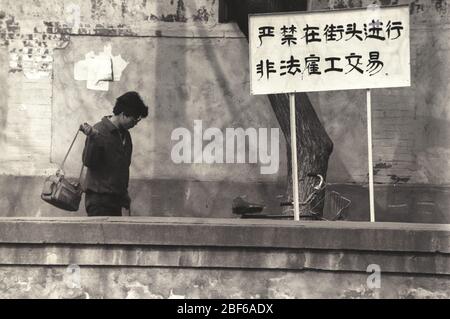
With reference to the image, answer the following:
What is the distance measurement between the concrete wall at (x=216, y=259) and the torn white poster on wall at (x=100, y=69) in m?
5.56

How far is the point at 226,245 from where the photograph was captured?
6.56 meters

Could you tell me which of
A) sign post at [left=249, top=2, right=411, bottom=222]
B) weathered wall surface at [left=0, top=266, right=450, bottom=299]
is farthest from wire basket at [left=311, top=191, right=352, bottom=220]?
weathered wall surface at [left=0, top=266, right=450, bottom=299]

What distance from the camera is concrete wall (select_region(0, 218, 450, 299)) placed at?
6496mm

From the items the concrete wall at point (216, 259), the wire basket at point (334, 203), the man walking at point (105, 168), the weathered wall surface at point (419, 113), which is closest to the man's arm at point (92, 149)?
the man walking at point (105, 168)

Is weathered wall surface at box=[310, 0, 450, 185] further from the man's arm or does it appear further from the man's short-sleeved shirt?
the man's arm

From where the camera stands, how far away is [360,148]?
11953mm

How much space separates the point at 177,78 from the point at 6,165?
7.50ft

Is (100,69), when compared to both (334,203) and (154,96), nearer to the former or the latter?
(154,96)

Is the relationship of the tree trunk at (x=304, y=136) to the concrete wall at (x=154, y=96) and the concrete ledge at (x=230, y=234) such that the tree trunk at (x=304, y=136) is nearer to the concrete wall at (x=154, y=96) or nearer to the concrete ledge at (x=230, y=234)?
the concrete wall at (x=154, y=96)

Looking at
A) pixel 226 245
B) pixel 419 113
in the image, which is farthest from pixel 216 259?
pixel 419 113

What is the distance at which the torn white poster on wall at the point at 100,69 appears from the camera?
12.1 m

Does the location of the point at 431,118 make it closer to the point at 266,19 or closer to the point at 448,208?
the point at 448,208

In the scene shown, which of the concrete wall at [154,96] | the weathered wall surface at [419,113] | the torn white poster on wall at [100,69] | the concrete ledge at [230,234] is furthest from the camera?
the torn white poster on wall at [100,69]

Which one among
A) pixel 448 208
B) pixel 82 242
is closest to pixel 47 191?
pixel 82 242
